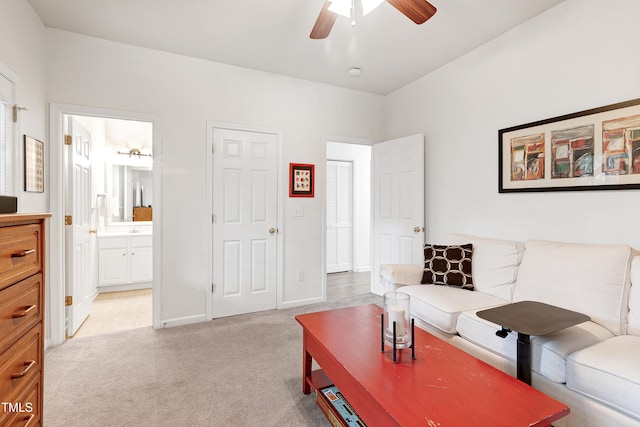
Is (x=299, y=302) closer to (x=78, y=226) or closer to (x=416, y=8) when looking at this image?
(x=78, y=226)

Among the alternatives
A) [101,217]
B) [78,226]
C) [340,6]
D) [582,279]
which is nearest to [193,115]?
[78,226]

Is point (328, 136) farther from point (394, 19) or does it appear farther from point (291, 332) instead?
point (291, 332)

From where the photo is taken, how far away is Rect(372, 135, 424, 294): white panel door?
3.47 m

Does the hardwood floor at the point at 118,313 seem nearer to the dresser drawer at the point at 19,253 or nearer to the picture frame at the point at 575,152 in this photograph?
the dresser drawer at the point at 19,253

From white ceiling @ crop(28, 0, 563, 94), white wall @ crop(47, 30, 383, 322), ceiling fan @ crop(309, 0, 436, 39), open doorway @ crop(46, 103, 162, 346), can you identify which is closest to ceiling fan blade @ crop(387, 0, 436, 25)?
ceiling fan @ crop(309, 0, 436, 39)

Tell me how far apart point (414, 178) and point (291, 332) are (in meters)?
2.12

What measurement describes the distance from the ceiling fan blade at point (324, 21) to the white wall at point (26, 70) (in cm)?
194

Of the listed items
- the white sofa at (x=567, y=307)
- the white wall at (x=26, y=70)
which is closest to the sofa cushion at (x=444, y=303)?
the white sofa at (x=567, y=307)

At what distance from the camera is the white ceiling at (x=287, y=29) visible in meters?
2.32

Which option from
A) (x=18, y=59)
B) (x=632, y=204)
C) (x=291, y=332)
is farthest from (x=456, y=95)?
(x=18, y=59)

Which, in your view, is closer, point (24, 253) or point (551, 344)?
point (24, 253)

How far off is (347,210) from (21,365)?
495 centimetres

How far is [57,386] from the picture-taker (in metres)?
2.00

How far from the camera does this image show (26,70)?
2230 mm
